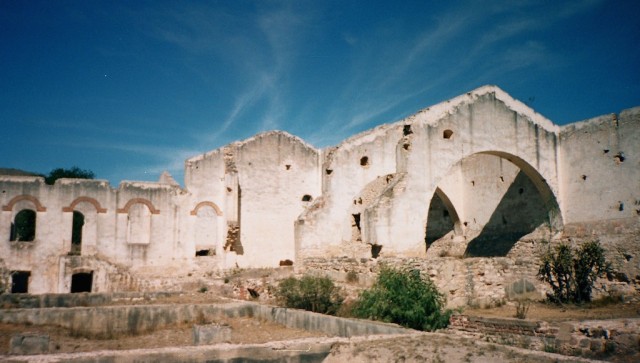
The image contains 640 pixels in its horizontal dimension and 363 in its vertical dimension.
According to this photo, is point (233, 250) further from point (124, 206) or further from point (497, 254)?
point (497, 254)

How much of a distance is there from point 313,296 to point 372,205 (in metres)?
5.41

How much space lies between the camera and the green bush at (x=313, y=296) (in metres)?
12.3

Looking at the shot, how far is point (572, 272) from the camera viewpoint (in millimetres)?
14250

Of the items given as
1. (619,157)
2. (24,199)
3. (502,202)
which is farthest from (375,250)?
(24,199)

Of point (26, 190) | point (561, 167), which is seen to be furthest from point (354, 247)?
point (26, 190)

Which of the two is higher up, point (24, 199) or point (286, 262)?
point (24, 199)

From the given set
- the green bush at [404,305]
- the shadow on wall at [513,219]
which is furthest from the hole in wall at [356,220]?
the green bush at [404,305]

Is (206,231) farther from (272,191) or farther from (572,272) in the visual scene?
(572,272)

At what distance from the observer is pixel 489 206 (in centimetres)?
2123

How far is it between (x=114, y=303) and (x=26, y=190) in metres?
9.72

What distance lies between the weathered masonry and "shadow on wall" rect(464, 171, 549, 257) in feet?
0.17

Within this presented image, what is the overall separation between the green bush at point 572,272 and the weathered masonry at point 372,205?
1.66 ft

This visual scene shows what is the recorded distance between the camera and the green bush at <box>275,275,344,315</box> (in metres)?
12.3

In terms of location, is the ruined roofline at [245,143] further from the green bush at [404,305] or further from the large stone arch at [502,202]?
the green bush at [404,305]
